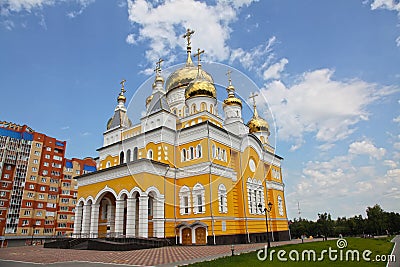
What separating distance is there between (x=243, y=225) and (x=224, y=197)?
3.79m

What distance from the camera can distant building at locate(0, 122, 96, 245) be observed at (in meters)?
46.8

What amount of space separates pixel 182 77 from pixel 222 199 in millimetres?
16861

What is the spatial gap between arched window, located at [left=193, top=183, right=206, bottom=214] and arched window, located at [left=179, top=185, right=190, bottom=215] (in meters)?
0.74

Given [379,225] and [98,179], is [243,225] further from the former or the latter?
[379,225]

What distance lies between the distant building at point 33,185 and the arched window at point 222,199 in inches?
1476

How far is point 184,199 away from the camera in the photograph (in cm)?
2533

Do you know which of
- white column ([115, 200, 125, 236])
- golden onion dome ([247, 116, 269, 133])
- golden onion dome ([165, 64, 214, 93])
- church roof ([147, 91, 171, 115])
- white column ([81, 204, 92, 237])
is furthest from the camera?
golden onion dome ([247, 116, 269, 133])

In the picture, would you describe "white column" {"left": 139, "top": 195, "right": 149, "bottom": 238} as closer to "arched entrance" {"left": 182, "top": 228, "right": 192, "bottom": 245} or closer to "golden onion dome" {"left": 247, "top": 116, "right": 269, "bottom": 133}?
"arched entrance" {"left": 182, "top": 228, "right": 192, "bottom": 245}

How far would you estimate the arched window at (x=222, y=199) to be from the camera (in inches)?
975

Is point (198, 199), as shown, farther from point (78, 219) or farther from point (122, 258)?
point (78, 219)

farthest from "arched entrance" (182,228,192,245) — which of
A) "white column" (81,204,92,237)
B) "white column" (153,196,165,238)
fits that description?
"white column" (81,204,92,237)

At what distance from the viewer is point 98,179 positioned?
2686cm

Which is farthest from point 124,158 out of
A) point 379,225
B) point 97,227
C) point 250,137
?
point 379,225

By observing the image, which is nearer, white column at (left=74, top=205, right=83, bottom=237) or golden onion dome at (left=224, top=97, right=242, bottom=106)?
white column at (left=74, top=205, right=83, bottom=237)
